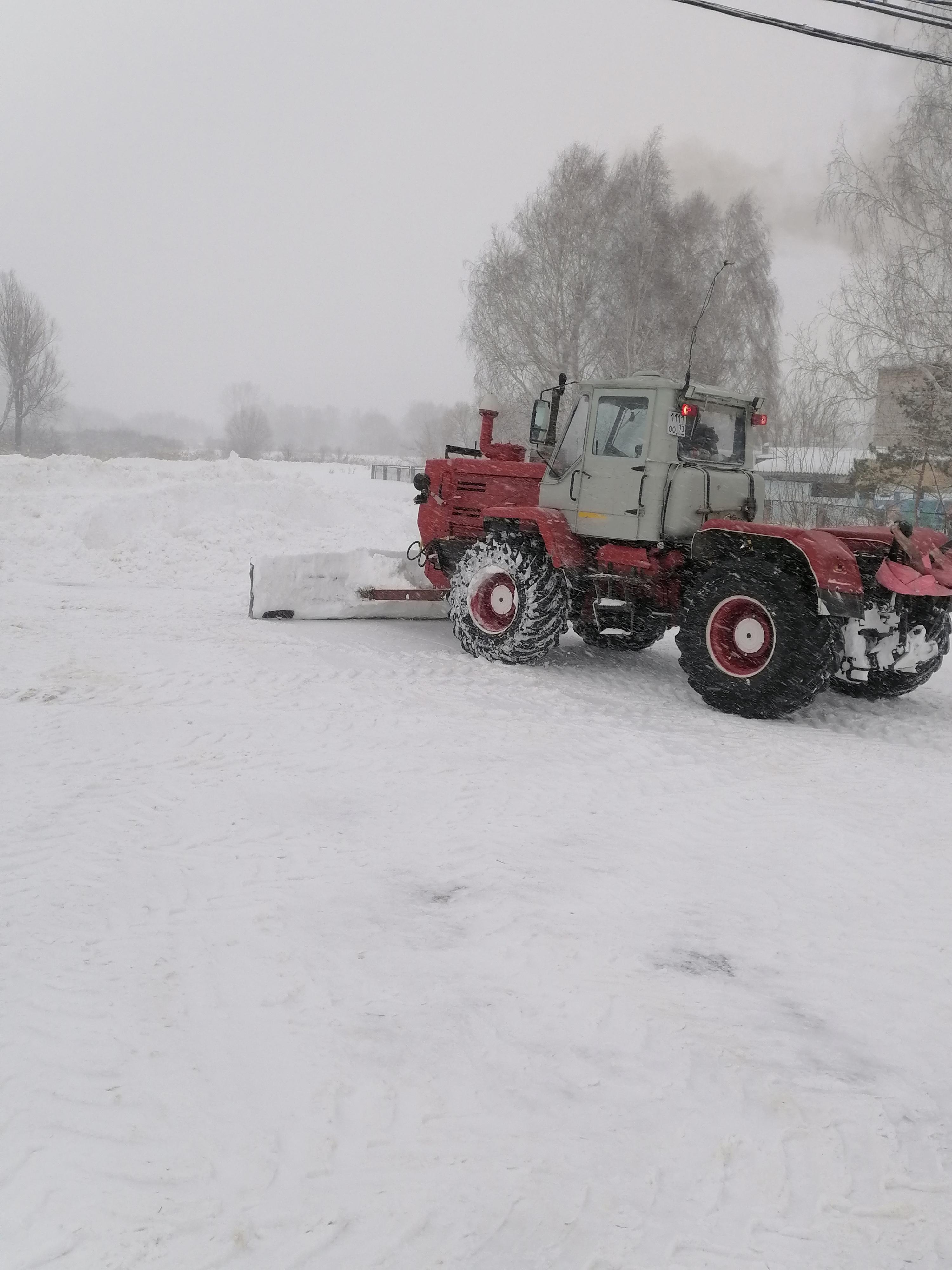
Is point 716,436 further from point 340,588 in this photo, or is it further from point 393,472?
point 393,472

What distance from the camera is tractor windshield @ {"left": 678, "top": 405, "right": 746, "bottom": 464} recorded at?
8031 mm

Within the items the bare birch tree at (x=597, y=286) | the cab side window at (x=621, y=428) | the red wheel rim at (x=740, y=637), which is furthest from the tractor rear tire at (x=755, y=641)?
the bare birch tree at (x=597, y=286)

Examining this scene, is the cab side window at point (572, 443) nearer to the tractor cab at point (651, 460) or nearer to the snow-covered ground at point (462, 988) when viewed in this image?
the tractor cab at point (651, 460)

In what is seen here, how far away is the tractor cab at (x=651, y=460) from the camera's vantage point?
7.91 meters

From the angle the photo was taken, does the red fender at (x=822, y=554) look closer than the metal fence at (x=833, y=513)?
Yes

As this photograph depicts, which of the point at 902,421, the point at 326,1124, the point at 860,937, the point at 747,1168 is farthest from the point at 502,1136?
the point at 902,421

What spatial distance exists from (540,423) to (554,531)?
1013mm

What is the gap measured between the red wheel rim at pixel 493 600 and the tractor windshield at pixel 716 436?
181 centimetres

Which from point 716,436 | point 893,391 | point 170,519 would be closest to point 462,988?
point 716,436

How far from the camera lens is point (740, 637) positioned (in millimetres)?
7371

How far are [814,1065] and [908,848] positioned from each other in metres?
2.02

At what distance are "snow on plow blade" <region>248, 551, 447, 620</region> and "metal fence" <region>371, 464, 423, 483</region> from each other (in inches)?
1140

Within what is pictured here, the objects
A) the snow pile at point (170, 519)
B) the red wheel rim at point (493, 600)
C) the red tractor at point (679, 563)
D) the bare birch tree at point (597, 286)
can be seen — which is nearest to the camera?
the red tractor at point (679, 563)

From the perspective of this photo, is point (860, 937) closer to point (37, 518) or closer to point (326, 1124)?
point (326, 1124)
